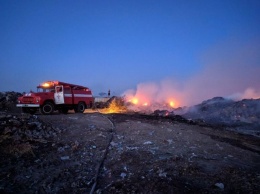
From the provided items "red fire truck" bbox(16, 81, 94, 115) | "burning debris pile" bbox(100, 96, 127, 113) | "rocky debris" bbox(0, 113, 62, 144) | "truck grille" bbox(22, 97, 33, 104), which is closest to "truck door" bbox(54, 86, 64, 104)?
"red fire truck" bbox(16, 81, 94, 115)

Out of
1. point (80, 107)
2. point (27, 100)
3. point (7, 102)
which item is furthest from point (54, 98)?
point (7, 102)

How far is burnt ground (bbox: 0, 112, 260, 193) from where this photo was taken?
445 cm

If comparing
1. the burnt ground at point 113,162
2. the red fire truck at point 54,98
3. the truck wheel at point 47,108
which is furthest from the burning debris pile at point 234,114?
the truck wheel at point 47,108

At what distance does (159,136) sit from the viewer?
8.59m

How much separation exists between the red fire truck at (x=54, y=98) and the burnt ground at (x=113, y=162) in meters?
4.63

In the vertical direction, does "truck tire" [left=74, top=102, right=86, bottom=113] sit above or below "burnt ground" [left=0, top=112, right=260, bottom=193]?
above

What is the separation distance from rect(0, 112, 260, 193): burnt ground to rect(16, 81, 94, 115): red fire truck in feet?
15.2

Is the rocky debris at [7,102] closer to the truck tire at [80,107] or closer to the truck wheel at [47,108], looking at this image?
the truck wheel at [47,108]

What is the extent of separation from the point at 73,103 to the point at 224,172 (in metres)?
12.0

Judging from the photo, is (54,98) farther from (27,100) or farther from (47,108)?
(27,100)

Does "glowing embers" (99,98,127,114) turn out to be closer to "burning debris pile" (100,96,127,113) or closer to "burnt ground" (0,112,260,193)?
"burning debris pile" (100,96,127,113)

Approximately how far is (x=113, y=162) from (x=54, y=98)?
32.2 feet

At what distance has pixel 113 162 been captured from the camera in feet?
18.6

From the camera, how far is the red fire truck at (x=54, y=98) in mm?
13234
